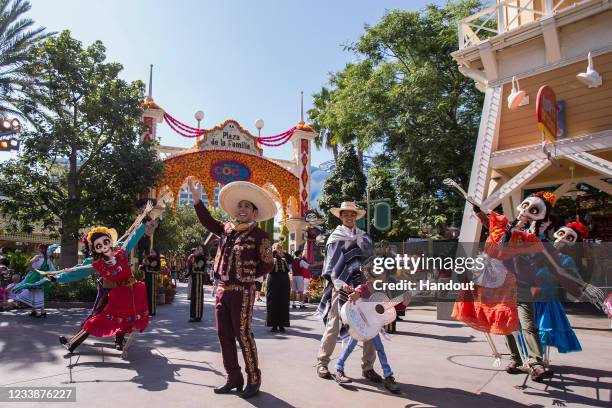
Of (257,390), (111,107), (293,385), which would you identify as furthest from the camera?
(111,107)

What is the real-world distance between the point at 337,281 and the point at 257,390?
137 centimetres

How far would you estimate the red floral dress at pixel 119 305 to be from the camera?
5.78m

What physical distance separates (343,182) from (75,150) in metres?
16.2

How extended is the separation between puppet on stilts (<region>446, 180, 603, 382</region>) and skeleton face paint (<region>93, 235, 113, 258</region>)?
4.34 m

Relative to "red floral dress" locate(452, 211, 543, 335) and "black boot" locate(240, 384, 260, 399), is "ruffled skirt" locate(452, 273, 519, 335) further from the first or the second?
"black boot" locate(240, 384, 260, 399)

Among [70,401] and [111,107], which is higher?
[111,107]

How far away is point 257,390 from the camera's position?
4.41 meters

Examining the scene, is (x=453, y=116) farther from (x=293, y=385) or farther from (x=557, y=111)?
(x=293, y=385)

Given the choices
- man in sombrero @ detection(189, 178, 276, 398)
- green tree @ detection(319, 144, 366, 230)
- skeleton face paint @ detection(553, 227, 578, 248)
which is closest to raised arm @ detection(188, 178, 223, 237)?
man in sombrero @ detection(189, 178, 276, 398)

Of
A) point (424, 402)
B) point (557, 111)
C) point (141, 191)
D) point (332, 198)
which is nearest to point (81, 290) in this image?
point (141, 191)

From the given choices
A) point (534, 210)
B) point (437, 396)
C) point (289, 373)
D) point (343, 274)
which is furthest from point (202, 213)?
point (534, 210)

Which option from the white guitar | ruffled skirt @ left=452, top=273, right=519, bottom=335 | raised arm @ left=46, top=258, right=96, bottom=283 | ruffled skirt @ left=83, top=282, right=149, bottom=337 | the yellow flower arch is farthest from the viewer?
the yellow flower arch

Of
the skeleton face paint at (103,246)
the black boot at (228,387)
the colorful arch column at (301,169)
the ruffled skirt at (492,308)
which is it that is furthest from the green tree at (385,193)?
the black boot at (228,387)

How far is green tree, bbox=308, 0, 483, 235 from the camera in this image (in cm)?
1702
